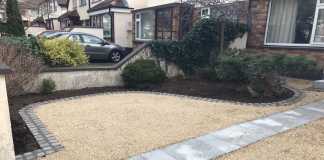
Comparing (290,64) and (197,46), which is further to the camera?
(197,46)

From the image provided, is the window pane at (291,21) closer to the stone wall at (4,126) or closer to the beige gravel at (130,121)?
the beige gravel at (130,121)

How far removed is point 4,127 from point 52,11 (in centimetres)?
3756

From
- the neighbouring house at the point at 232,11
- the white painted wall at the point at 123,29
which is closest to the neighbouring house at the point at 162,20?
the white painted wall at the point at 123,29

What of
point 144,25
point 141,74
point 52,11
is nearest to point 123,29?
point 144,25

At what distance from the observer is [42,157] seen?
11.3 feet

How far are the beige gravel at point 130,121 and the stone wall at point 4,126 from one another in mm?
592

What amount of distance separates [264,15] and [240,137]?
770cm

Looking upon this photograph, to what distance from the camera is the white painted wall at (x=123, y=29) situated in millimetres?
17453

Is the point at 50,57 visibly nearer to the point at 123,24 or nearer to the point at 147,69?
the point at 147,69

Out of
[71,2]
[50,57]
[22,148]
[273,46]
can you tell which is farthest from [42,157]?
[71,2]

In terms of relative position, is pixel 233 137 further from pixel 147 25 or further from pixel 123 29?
pixel 123 29

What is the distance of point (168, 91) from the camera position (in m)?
7.90

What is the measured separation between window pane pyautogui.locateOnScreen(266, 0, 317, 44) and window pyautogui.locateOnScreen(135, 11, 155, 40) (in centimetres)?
841

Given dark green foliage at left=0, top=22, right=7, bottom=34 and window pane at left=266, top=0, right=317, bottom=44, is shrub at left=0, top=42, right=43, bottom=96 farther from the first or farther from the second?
dark green foliage at left=0, top=22, right=7, bottom=34
